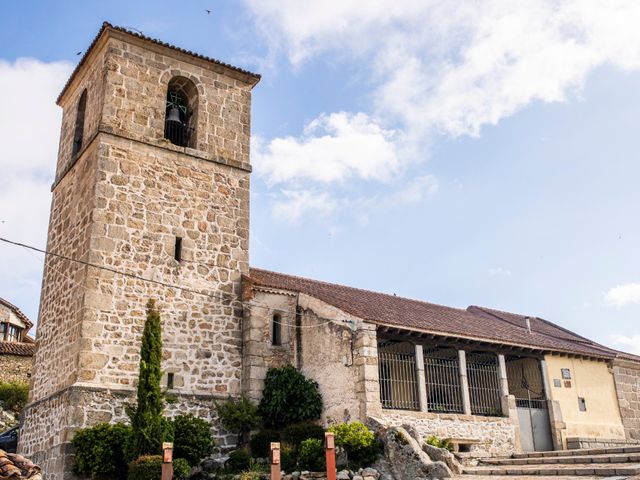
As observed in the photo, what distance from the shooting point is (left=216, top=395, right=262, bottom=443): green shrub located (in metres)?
17.5

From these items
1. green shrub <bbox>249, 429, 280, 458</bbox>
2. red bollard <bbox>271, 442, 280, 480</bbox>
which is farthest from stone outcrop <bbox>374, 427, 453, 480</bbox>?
green shrub <bbox>249, 429, 280, 458</bbox>

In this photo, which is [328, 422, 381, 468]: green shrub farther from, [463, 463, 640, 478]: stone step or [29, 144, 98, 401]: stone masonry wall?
[29, 144, 98, 401]: stone masonry wall

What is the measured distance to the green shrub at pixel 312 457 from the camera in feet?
50.3

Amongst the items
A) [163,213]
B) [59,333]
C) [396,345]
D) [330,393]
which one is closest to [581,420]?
[396,345]

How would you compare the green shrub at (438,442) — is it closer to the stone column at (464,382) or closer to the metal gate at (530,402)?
the stone column at (464,382)

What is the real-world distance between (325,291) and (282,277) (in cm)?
153

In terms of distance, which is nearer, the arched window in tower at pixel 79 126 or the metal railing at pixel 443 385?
the metal railing at pixel 443 385

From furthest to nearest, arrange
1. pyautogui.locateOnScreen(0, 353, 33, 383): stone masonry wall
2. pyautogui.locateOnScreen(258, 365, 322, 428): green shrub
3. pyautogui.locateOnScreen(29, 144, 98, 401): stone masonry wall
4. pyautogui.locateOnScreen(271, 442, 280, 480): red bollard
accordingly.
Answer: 1. pyautogui.locateOnScreen(0, 353, 33, 383): stone masonry wall
2. pyautogui.locateOnScreen(258, 365, 322, 428): green shrub
3. pyautogui.locateOnScreen(29, 144, 98, 401): stone masonry wall
4. pyautogui.locateOnScreen(271, 442, 280, 480): red bollard

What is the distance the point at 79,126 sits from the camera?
2097 centimetres

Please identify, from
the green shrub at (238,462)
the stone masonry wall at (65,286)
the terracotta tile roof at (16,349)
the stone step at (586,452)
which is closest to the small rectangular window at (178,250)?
the stone masonry wall at (65,286)

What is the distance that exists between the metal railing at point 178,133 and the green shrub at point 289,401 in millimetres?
7287

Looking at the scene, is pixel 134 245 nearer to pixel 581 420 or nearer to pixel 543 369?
pixel 543 369

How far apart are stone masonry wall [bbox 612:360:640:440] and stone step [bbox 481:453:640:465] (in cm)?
674

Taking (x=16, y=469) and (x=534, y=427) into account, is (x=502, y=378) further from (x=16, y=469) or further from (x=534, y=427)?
(x=16, y=469)
